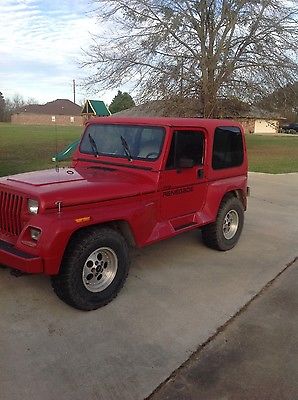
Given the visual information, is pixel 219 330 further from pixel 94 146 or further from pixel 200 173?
pixel 94 146

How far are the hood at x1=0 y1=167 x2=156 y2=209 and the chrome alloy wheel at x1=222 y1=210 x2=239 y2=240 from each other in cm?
176

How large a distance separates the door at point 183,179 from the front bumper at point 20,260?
62.9 inches

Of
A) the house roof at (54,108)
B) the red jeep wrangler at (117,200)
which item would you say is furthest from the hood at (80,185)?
the house roof at (54,108)

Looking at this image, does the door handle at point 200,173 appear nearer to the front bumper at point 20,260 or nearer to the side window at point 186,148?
the side window at point 186,148

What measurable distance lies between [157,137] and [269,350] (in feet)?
8.08

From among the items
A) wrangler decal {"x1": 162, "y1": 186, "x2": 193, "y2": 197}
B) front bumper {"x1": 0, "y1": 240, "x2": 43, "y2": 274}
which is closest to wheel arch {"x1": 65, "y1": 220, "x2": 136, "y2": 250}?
front bumper {"x1": 0, "y1": 240, "x2": 43, "y2": 274}

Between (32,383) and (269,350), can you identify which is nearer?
(32,383)

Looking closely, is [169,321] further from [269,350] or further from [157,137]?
[157,137]

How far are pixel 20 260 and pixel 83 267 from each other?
0.58 metres

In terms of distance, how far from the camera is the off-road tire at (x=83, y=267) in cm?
359

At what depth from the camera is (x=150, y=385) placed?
279cm

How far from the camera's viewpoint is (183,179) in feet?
15.4

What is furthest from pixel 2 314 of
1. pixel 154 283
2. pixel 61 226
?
A: pixel 154 283

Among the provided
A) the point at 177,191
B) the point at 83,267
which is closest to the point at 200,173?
the point at 177,191
